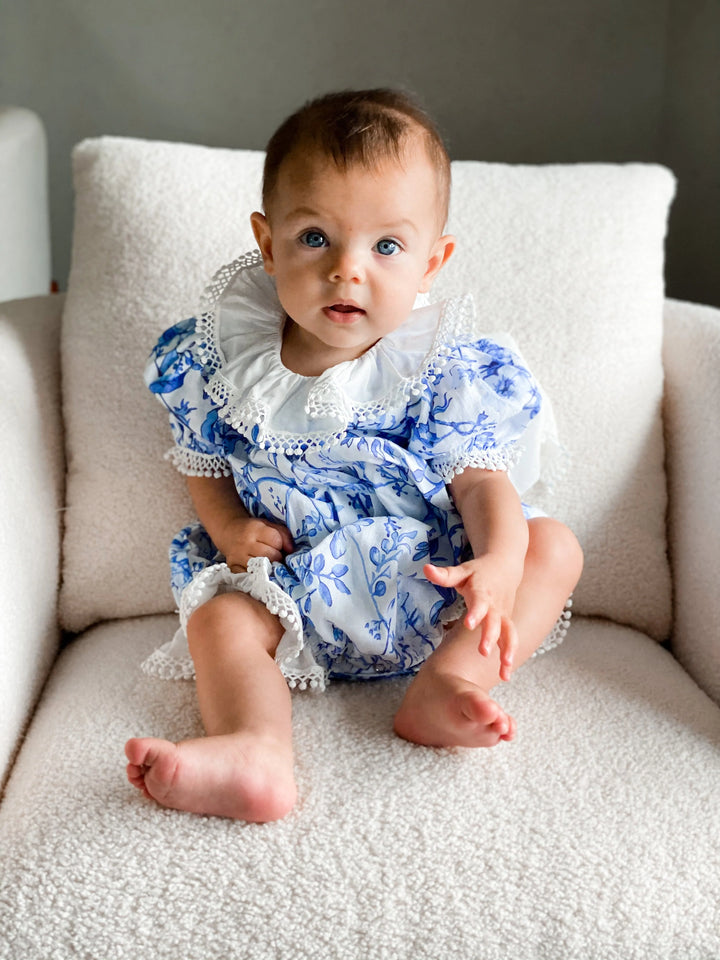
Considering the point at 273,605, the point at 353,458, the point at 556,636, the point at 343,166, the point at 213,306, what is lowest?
the point at 556,636

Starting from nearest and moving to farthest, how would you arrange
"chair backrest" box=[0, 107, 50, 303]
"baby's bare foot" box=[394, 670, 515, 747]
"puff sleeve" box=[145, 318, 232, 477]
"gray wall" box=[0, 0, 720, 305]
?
"baby's bare foot" box=[394, 670, 515, 747], "puff sleeve" box=[145, 318, 232, 477], "chair backrest" box=[0, 107, 50, 303], "gray wall" box=[0, 0, 720, 305]

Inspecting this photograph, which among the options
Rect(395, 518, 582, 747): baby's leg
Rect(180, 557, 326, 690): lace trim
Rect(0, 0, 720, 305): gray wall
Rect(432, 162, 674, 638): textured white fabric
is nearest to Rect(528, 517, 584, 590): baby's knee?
Rect(395, 518, 582, 747): baby's leg

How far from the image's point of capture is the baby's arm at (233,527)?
1.03 meters

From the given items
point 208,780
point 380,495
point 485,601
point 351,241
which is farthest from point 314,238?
point 208,780

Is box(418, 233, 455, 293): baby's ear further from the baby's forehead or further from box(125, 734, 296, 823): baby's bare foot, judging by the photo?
box(125, 734, 296, 823): baby's bare foot

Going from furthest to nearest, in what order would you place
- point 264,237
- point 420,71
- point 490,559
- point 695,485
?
point 420,71, point 695,485, point 264,237, point 490,559

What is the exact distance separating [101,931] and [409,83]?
57.6 inches

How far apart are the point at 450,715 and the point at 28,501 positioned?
0.48 meters

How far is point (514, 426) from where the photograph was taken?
3.36 ft

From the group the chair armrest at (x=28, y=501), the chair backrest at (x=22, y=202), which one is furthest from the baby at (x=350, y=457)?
the chair backrest at (x=22, y=202)

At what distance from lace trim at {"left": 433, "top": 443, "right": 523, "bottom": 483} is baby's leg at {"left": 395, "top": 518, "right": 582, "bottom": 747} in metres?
0.08

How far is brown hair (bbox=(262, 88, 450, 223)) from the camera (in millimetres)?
923

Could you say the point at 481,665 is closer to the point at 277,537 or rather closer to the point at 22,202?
the point at 277,537

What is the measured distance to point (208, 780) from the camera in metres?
0.81
